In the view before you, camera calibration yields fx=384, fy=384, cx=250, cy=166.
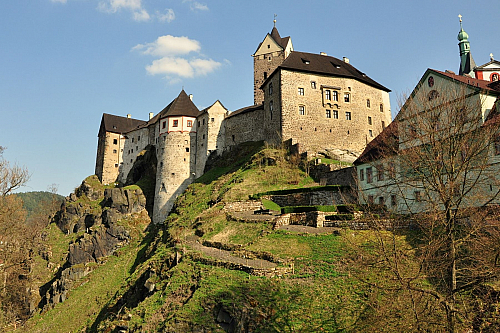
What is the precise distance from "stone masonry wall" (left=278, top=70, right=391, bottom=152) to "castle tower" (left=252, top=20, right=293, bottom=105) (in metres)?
16.4

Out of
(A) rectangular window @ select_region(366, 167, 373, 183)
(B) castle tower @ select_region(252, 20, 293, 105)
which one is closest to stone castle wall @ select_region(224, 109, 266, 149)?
(B) castle tower @ select_region(252, 20, 293, 105)

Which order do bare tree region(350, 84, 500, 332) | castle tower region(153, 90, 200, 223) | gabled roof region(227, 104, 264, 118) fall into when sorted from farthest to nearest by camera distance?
castle tower region(153, 90, 200, 223)
gabled roof region(227, 104, 264, 118)
bare tree region(350, 84, 500, 332)

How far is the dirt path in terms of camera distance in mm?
20542

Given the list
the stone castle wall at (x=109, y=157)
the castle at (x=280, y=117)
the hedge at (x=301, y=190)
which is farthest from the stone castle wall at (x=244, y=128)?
the stone castle wall at (x=109, y=157)

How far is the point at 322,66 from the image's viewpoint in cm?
5244

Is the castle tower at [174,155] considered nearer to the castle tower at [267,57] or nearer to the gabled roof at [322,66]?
the castle tower at [267,57]

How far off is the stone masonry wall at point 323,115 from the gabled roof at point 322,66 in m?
0.66

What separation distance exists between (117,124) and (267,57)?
35.5m

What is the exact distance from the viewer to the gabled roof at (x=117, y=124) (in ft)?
260

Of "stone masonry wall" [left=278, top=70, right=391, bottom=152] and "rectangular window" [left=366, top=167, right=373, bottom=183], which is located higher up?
"stone masonry wall" [left=278, top=70, right=391, bottom=152]

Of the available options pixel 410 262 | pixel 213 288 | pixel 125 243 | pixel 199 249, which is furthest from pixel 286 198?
pixel 125 243

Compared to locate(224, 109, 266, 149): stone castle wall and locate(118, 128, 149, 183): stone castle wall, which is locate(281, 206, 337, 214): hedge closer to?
locate(224, 109, 266, 149): stone castle wall

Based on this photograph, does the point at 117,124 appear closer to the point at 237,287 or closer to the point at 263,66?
the point at 263,66

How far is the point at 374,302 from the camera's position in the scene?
1382 centimetres
